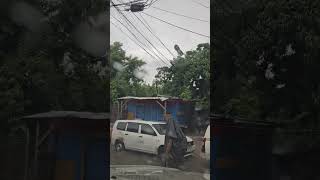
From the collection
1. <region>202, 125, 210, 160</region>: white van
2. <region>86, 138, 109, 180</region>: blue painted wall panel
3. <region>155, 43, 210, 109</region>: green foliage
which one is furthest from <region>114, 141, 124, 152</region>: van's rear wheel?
<region>202, 125, 210, 160</region>: white van

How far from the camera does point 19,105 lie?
13.2 feet

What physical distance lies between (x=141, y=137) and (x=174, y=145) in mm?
307

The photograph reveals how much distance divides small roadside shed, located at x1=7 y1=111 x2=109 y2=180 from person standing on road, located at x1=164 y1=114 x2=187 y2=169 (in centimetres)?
57

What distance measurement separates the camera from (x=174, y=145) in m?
3.93

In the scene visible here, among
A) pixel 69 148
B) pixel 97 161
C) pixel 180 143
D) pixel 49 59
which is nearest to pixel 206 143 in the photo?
pixel 180 143

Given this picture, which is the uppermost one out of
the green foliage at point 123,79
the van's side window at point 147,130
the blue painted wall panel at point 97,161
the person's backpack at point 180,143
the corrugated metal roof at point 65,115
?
the green foliage at point 123,79

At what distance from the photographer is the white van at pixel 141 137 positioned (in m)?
3.89

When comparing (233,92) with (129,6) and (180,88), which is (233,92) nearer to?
(180,88)

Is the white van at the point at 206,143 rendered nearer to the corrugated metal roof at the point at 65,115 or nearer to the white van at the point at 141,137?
the white van at the point at 141,137

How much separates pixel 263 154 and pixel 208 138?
1.73 ft

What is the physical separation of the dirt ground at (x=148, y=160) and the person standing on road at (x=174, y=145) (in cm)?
7

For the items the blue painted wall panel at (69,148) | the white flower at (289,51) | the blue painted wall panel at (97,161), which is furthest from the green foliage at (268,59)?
the blue painted wall panel at (69,148)

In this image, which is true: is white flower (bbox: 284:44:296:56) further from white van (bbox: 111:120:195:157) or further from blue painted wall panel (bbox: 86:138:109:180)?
blue painted wall panel (bbox: 86:138:109:180)

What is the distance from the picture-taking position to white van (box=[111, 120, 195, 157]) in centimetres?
389
